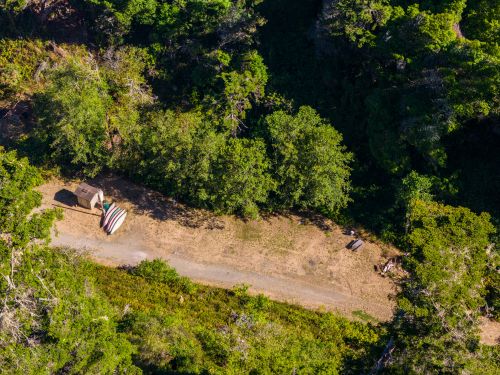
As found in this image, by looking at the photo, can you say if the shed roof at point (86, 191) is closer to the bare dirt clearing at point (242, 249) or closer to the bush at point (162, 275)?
the bare dirt clearing at point (242, 249)

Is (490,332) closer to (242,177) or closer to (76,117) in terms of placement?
(242,177)

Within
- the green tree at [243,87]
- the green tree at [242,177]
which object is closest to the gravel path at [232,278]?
the green tree at [242,177]

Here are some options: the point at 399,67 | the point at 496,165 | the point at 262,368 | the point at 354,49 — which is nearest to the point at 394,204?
the point at 496,165

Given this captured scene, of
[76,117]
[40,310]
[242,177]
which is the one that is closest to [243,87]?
[242,177]

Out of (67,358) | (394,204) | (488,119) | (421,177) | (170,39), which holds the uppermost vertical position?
(170,39)

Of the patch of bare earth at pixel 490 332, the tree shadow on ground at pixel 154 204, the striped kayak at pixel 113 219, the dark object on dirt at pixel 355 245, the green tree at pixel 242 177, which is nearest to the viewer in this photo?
the patch of bare earth at pixel 490 332

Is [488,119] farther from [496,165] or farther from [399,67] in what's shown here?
[399,67]

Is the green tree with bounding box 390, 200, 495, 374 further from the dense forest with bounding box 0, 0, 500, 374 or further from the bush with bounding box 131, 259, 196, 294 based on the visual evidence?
the bush with bounding box 131, 259, 196, 294
